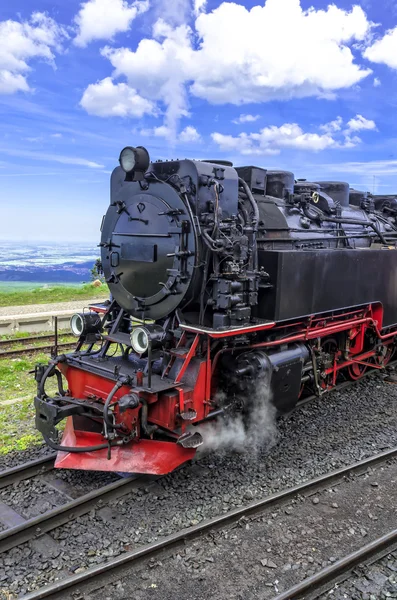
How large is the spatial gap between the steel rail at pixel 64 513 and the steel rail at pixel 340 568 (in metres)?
1.93

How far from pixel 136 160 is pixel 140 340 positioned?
1.94 m

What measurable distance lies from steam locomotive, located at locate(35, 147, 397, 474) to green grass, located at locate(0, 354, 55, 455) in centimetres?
79

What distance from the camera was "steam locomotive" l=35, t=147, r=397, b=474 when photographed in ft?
16.2

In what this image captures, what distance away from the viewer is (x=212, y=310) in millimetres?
5547

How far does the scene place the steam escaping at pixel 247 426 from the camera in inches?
216

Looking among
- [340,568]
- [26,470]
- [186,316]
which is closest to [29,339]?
[26,470]

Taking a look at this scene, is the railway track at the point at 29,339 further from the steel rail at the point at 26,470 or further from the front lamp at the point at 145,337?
the front lamp at the point at 145,337

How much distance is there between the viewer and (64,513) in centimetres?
447

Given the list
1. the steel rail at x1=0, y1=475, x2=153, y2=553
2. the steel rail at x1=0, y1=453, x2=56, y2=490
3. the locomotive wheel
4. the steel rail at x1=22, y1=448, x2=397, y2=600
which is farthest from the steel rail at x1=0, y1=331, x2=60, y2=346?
the steel rail at x1=22, y1=448, x2=397, y2=600

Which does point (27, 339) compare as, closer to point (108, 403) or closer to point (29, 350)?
point (29, 350)

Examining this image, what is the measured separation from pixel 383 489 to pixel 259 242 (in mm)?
2973

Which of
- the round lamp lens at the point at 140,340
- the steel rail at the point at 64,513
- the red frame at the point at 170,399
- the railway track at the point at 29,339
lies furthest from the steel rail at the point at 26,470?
the railway track at the point at 29,339

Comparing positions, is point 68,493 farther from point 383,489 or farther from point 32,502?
point 383,489

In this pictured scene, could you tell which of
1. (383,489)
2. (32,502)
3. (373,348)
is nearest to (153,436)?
(32,502)
